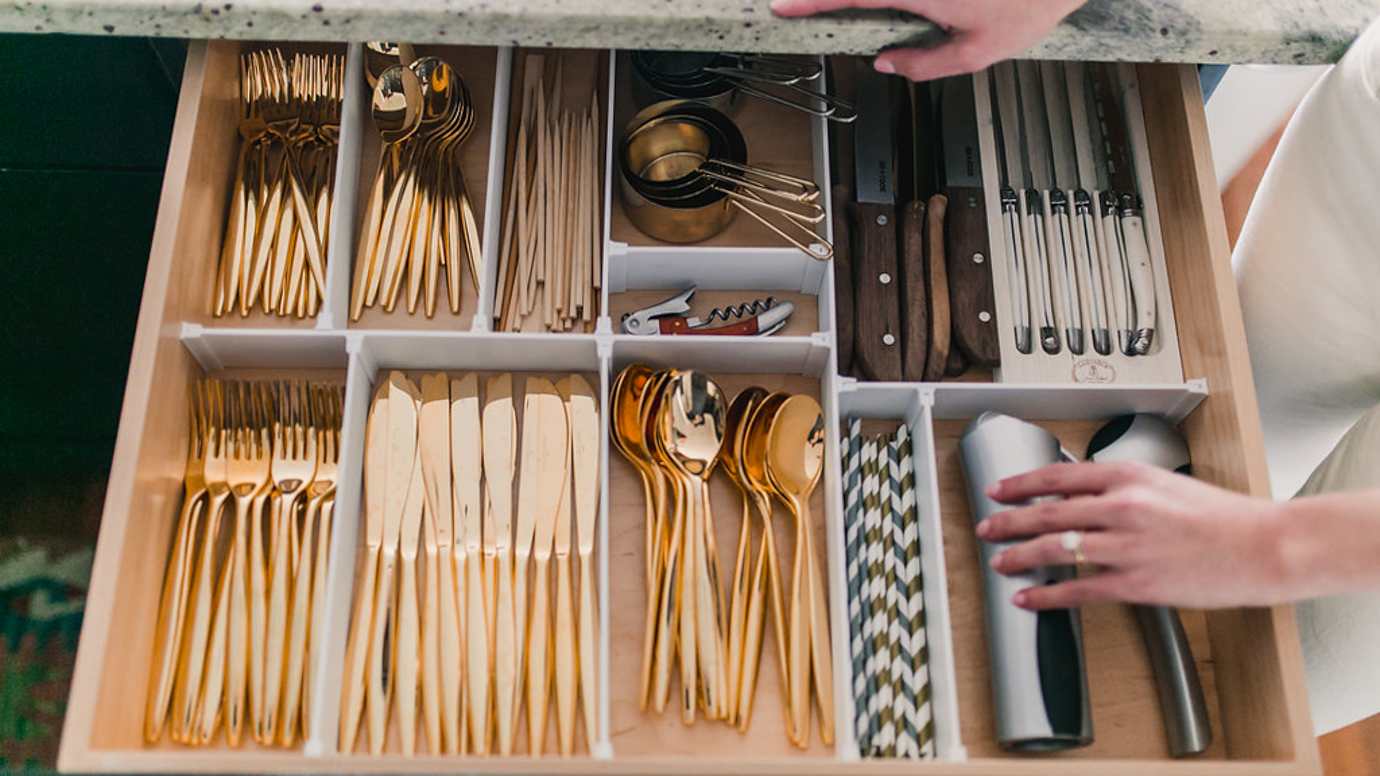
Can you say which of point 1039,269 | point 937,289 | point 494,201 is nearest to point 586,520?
point 494,201

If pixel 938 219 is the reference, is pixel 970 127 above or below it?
above

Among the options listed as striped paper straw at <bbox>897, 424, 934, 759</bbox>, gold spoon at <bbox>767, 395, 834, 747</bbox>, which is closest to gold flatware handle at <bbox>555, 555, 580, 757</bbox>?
gold spoon at <bbox>767, 395, 834, 747</bbox>

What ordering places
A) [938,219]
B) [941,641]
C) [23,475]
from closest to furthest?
[941,641], [938,219], [23,475]

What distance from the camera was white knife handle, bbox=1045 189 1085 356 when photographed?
111 centimetres

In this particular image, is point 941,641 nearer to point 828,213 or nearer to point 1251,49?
point 828,213

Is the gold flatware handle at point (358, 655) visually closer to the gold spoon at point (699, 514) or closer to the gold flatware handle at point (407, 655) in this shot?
the gold flatware handle at point (407, 655)

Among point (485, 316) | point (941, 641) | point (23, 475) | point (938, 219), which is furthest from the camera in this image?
point (23, 475)

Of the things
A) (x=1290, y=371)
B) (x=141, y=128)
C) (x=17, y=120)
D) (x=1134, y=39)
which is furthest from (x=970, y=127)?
(x=17, y=120)

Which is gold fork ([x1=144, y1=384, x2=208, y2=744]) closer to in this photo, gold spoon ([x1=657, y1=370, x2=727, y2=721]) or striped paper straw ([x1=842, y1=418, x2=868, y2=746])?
gold spoon ([x1=657, y1=370, x2=727, y2=721])

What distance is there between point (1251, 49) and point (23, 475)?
155 cm

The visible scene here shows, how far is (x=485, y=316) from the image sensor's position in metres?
1.04

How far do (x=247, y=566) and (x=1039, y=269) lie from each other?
0.91 metres

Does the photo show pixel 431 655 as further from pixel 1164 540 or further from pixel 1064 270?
pixel 1064 270

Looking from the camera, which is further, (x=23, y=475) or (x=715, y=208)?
(x=23, y=475)
